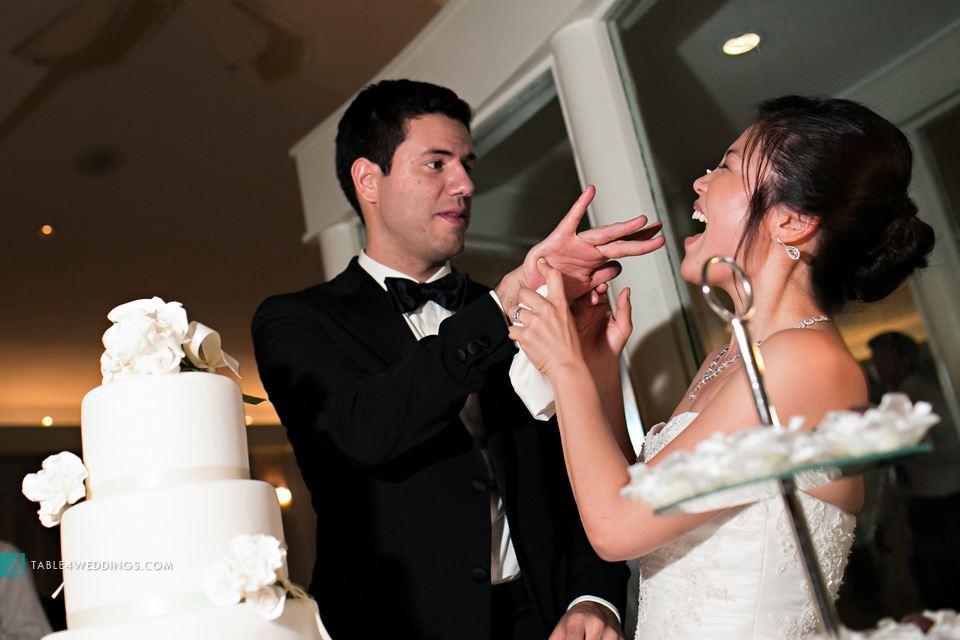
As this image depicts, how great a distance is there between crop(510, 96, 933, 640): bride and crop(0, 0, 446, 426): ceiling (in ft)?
9.88

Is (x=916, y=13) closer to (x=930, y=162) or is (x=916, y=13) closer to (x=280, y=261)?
(x=930, y=162)

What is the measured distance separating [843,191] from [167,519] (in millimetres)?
1355

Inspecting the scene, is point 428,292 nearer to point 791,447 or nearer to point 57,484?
point 57,484

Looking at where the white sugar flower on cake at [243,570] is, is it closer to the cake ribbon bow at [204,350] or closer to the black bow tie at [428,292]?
the cake ribbon bow at [204,350]

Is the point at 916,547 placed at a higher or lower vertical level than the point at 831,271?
lower

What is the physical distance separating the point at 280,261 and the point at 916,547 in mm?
5553

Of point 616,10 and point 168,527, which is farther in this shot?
point 616,10

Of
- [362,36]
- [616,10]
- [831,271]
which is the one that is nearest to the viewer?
[831,271]

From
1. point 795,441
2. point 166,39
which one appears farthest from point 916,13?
point 166,39

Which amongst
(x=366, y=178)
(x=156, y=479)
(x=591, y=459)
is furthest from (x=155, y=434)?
(x=366, y=178)

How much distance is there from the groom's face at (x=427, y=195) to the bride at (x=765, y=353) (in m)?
0.62

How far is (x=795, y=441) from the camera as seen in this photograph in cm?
78

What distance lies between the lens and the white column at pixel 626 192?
2482 millimetres

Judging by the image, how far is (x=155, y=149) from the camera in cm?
555
